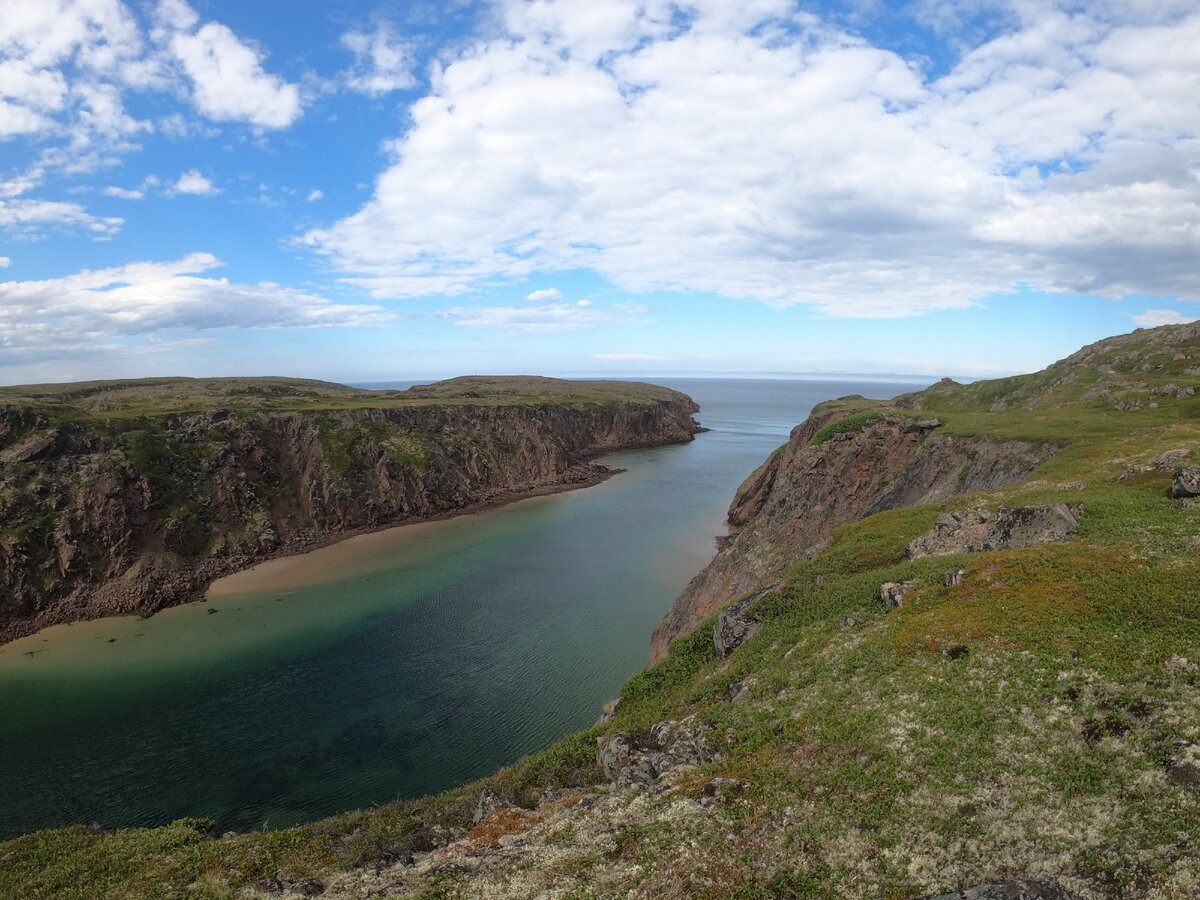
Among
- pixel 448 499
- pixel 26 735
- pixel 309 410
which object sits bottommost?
pixel 26 735

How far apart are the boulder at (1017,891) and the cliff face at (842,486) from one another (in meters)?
26.0

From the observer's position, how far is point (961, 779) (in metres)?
13.1

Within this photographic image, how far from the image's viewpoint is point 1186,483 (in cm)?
2414

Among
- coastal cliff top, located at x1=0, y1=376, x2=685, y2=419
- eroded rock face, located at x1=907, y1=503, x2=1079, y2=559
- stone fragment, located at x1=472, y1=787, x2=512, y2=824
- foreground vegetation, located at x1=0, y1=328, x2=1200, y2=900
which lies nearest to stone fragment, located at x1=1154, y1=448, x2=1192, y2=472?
foreground vegetation, located at x1=0, y1=328, x2=1200, y2=900

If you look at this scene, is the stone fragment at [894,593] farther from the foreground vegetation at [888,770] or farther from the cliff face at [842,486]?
the cliff face at [842,486]

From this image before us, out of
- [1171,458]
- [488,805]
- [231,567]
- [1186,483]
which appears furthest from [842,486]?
[231,567]

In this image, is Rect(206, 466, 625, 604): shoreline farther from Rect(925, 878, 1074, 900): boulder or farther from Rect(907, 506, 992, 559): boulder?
Rect(925, 878, 1074, 900): boulder

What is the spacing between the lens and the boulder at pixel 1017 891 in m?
9.73

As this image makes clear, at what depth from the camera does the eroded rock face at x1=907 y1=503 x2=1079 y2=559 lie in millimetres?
23609

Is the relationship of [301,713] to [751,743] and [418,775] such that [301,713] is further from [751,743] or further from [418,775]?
[751,743]

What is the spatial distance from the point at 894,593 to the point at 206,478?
79895 mm

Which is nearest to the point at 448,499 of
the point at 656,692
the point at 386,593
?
the point at 386,593

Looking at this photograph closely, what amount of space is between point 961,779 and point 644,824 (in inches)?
307

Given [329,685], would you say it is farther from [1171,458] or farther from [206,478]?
[1171,458]
